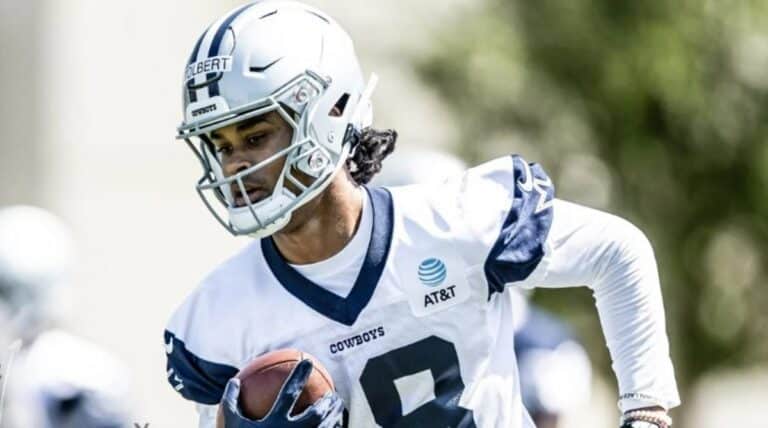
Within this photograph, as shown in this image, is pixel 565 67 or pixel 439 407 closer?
pixel 439 407

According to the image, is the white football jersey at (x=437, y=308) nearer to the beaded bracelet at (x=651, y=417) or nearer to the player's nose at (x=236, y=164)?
the beaded bracelet at (x=651, y=417)

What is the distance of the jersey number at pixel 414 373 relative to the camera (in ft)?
13.4

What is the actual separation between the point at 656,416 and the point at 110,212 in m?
8.08

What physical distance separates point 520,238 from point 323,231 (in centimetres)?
41

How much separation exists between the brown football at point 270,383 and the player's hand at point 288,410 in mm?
15

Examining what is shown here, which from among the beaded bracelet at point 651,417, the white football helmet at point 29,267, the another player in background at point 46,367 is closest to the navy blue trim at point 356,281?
the beaded bracelet at point 651,417

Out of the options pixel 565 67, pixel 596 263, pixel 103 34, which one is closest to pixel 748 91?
pixel 565 67

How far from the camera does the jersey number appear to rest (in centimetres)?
408

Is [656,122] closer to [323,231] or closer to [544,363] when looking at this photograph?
[544,363]

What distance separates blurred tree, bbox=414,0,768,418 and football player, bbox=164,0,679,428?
6.07m

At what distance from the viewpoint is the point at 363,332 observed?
409 centimetres

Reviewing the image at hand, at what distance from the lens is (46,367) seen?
640 centimetres

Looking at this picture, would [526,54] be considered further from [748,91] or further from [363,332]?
[363,332]

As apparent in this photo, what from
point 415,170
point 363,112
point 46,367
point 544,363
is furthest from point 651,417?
point 46,367
